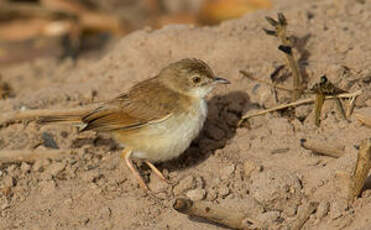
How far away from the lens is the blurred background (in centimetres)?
1248

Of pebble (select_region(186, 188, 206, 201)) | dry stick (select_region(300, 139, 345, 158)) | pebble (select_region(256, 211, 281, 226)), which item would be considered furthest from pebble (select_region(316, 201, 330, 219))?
pebble (select_region(186, 188, 206, 201))

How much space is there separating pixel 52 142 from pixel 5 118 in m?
0.83

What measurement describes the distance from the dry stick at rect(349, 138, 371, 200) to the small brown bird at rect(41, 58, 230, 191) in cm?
179

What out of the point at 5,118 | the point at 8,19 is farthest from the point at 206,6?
the point at 8,19

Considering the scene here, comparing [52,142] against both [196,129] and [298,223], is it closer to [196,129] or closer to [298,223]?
[196,129]

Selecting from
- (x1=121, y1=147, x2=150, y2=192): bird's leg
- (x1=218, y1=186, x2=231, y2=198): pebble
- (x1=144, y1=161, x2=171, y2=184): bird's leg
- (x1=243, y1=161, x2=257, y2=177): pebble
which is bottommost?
(x1=144, y1=161, x2=171, y2=184): bird's leg

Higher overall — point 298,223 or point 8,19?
point 298,223

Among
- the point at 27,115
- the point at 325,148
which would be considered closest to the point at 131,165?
the point at 27,115

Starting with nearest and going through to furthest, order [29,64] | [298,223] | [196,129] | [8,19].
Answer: [298,223] → [196,129] → [29,64] → [8,19]

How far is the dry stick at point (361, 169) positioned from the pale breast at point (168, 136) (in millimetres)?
1783

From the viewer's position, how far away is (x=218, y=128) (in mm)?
6941

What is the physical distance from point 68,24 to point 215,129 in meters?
7.08

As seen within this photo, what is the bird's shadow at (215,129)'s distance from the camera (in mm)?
6730

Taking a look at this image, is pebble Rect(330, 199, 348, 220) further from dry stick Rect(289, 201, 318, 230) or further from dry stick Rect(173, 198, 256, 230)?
dry stick Rect(173, 198, 256, 230)
